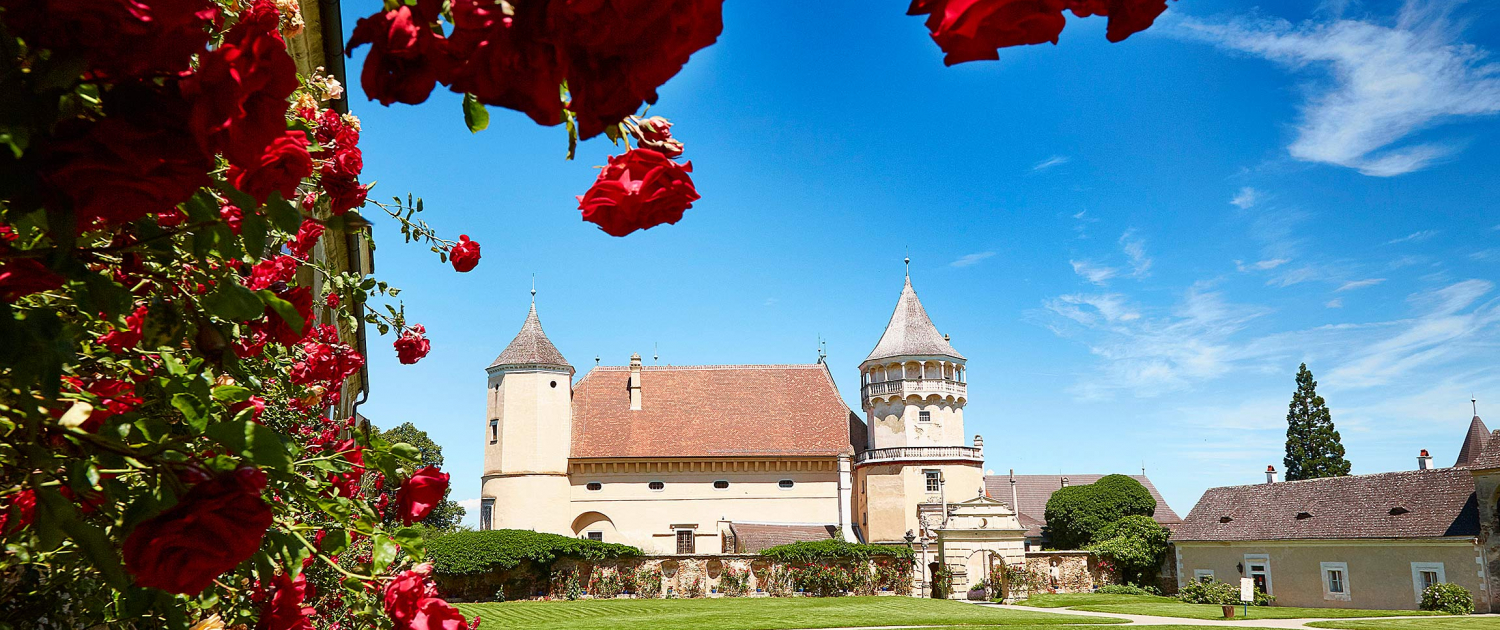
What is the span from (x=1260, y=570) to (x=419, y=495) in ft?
122

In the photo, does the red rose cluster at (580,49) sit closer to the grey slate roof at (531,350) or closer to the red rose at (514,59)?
the red rose at (514,59)

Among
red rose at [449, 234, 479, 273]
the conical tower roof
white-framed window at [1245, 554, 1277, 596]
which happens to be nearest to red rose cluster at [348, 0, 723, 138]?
red rose at [449, 234, 479, 273]

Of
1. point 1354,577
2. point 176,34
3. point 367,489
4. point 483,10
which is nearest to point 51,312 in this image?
point 176,34

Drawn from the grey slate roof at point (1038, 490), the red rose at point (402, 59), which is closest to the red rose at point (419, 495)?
the red rose at point (402, 59)

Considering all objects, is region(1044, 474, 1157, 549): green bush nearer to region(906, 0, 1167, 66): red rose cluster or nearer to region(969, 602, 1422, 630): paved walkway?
region(969, 602, 1422, 630): paved walkway

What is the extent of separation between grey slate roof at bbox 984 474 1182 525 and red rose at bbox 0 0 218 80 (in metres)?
50.3

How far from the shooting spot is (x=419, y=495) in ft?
8.18

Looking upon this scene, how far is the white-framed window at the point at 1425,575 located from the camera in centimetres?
2791

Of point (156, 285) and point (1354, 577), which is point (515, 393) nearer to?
point (1354, 577)

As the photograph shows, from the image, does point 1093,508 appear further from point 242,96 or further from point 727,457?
point 242,96

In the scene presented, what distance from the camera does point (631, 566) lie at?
112 feet

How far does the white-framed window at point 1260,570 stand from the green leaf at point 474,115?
37770 mm

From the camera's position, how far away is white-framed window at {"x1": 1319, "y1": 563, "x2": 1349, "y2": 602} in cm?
3062

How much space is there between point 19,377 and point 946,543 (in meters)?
34.2
